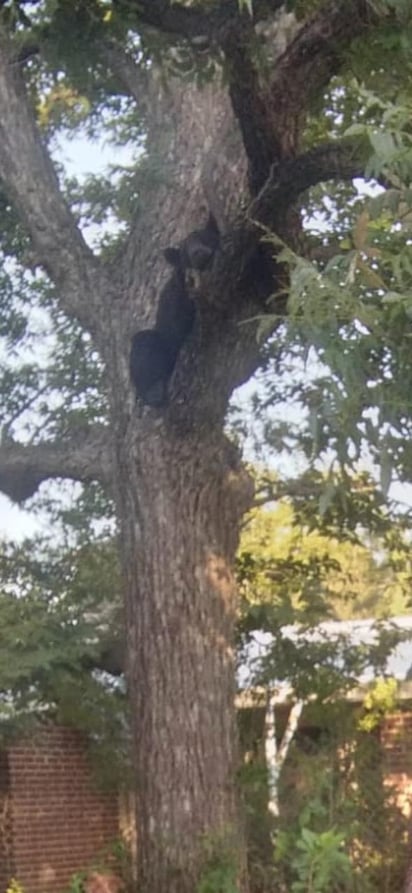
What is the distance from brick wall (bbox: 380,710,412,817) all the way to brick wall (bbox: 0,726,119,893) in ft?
8.02

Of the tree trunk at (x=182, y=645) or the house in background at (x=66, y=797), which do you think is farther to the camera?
the house in background at (x=66, y=797)

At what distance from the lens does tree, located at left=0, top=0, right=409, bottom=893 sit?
9836 millimetres

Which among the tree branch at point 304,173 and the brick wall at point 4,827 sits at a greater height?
the tree branch at point 304,173

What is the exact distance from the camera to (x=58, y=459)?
1291cm

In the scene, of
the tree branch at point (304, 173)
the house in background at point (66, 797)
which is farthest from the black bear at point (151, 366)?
the house in background at point (66, 797)

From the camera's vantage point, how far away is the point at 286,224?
409 inches

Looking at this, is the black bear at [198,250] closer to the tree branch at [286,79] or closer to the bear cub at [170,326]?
the bear cub at [170,326]

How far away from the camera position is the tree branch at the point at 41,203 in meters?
12.6

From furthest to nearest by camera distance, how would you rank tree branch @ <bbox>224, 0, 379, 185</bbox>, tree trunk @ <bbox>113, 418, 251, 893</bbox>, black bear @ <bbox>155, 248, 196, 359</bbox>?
tree trunk @ <bbox>113, 418, 251, 893</bbox>
black bear @ <bbox>155, 248, 196, 359</bbox>
tree branch @ <bbox>224, 0, 379, 185</bbox>

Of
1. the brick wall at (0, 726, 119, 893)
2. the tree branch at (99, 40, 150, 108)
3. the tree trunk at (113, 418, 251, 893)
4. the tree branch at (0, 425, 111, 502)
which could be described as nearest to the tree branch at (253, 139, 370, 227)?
the tree trunk at (113, 418, 251, 893)

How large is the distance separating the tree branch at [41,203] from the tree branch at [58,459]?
2.79 ft

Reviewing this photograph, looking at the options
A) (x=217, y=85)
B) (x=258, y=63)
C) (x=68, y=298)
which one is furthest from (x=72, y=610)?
(x=258, y=63)

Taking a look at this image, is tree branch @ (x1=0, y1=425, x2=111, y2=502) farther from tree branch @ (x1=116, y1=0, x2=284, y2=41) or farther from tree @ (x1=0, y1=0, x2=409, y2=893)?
tree branch @ (x1=116, y1=0, x2=284, y2=41)

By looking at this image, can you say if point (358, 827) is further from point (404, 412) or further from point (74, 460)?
point (404, 412)
